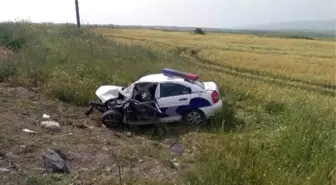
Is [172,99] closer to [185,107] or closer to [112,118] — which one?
[185,107]

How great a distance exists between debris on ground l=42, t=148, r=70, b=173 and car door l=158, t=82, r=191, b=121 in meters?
4.32

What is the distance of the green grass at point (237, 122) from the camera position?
17.8ft

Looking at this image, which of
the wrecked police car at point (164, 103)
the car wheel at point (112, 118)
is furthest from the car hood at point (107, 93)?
the car wheel at point (112, 118)

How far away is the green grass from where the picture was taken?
542 centimetres

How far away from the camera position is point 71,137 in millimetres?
8547

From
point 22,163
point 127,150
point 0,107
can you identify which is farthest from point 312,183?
point 0,107

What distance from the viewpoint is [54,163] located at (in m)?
6.23

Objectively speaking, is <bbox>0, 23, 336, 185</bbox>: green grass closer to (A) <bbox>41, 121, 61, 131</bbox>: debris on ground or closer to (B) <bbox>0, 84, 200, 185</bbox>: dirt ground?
(B) <bbox>0, 84, 200, 185</bbox>: dirt ground

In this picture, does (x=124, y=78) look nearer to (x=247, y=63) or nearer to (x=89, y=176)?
A: (x=89, y=176)

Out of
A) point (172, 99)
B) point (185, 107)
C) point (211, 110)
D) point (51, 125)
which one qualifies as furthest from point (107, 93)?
point (211, 110)

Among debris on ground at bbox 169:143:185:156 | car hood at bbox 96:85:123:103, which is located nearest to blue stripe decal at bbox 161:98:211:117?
car hood at bbox 96:85:123:103

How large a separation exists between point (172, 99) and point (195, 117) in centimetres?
76

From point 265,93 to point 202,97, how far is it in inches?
205

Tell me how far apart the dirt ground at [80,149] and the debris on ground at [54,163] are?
0.40 ft
